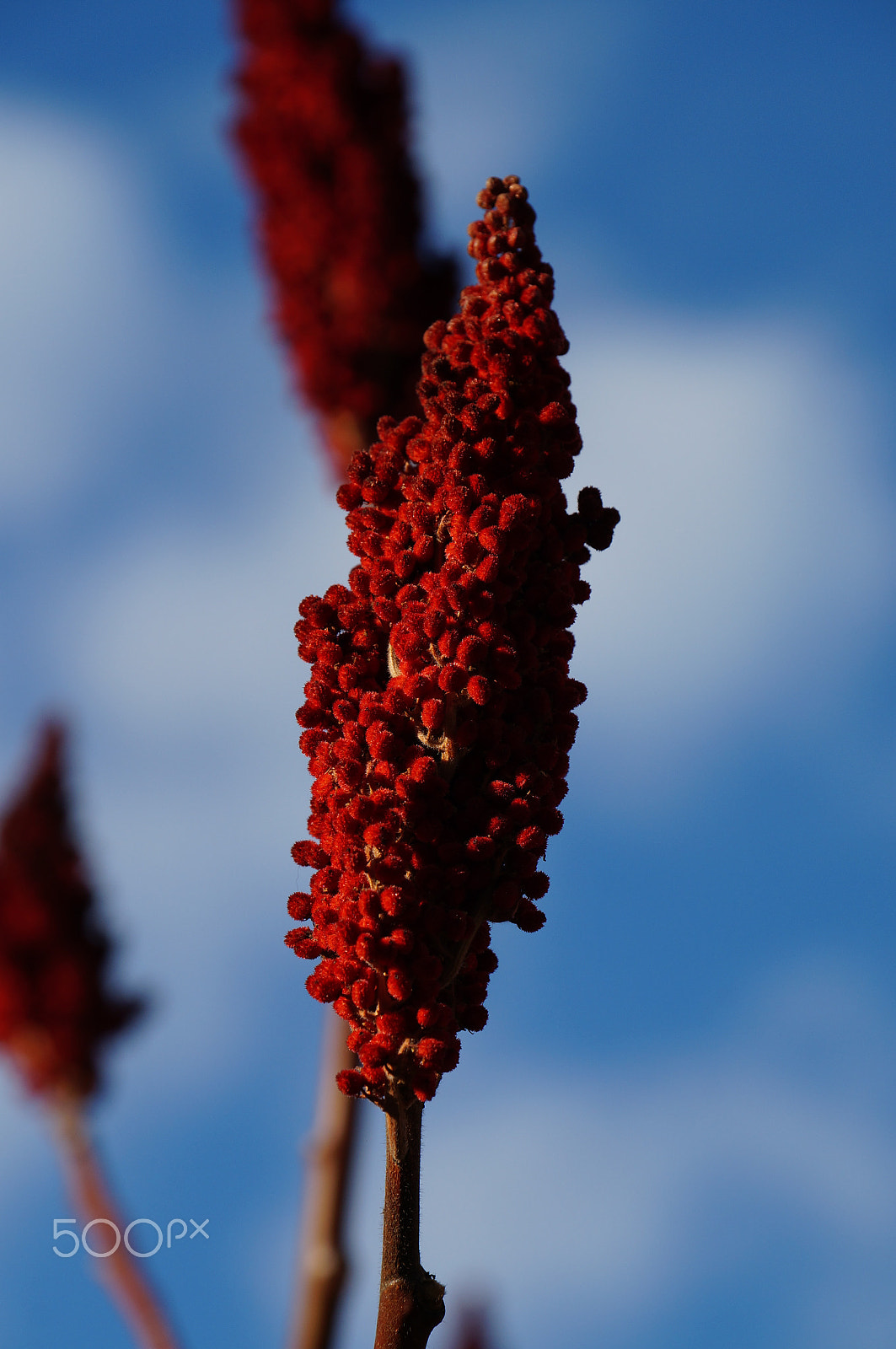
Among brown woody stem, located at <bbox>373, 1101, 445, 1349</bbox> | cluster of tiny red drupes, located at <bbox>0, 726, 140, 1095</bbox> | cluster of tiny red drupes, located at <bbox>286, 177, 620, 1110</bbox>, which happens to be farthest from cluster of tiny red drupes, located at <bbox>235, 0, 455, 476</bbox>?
brown woody stem, located at <bbox>373, 1101, 445, 1349</bbox>

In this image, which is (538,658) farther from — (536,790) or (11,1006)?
(11,1006)

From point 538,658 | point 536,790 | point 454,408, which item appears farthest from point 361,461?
point 536,790

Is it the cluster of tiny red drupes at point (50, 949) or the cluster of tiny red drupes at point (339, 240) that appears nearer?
the cluster of tiny red drupes at point (50, 949)

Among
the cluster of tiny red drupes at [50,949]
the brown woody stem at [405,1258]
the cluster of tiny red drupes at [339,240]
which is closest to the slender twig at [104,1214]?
the cluster of tiny red drupes at [50,949]

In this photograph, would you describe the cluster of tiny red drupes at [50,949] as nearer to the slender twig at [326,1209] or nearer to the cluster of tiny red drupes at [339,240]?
the slender twig at [326,1209]

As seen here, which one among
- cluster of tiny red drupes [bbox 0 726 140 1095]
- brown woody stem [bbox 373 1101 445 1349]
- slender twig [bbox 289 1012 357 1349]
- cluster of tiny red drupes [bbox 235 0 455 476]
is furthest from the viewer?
cluster of tiny red drupes [bbox 235 0 455 476]

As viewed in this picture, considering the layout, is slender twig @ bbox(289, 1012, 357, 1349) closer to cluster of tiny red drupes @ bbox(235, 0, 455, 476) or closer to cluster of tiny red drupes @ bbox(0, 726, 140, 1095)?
cluster of tiny red drupes @ bbox(0, 726, 140, 1095)
